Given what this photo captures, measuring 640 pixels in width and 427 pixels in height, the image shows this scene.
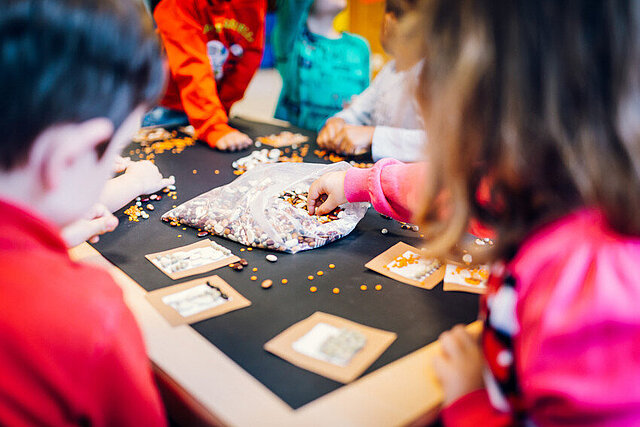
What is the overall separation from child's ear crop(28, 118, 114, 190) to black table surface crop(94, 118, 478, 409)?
12.1 inches

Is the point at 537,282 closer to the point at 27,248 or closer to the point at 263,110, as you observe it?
the point at 27,248

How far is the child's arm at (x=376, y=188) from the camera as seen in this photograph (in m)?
1.01

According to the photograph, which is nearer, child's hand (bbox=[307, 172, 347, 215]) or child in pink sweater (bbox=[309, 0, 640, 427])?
child in pink sweater (bbox=[309, 0, 640, 427])

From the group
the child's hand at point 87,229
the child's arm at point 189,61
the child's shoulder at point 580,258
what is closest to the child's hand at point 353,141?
the child's arm at point 189,61

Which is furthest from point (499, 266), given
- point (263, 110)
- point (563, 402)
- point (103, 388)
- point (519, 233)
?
point (263, 110)

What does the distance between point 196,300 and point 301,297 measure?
169 millimetres

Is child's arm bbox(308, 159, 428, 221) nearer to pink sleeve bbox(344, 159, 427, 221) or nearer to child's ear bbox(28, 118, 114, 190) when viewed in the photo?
pink sleeve bbox(344, 159, 427, 221)

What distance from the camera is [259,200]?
105 centimetres

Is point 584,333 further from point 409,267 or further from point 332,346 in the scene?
point 409,267

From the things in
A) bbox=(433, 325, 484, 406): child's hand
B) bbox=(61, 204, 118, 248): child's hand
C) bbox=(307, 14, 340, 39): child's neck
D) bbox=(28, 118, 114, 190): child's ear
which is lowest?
bbox=(433, 325, 484, 406): child's hand

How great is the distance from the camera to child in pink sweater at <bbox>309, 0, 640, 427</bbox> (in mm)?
490

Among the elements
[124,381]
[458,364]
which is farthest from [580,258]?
[124,381]

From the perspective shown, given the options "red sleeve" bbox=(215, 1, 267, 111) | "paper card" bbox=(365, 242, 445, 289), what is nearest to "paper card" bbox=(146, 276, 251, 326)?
"paper card" bbox=(365, 242, 445, 289)

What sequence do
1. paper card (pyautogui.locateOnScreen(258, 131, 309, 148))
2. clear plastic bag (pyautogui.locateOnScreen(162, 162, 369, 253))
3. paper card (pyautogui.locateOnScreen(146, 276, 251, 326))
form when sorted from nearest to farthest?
1. paper card (pyautogui.locateOnScreen(146, 276, 251, 326))
2. clear plastic bag (pyautogui.locateOnScreen(162, 162, 369, 253))
3. paper card (pyautogui.locateOnScreen(258, 131, 309, 148))
